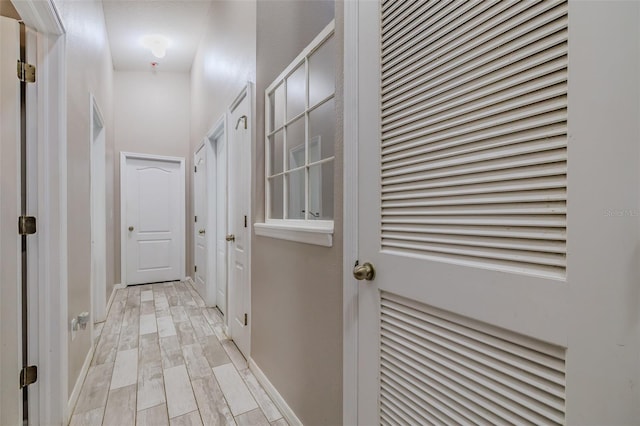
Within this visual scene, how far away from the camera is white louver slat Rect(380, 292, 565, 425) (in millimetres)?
526

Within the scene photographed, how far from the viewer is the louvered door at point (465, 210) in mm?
514

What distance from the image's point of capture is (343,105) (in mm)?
1071

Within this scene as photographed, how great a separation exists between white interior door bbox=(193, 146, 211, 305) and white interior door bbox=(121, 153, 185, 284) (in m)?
0.56

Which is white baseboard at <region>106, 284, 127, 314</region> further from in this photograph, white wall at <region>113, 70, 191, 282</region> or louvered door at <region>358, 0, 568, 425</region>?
louvered door at <region>358, 0, 568, 425</region>

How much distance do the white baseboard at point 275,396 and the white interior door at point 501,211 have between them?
800 mm

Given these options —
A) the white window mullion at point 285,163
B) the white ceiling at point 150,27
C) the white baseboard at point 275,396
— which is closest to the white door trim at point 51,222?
the white baseboard at point 275,396

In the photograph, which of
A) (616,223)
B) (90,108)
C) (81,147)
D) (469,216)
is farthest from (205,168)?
(616,223)

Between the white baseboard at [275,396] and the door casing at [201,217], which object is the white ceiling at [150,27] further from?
the white baseboard at [275,396]

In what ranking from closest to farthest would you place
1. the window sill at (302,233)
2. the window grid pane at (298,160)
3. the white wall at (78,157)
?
the window sill at (302,233), the window grid pane at (298,160), the white wall at (78,157)

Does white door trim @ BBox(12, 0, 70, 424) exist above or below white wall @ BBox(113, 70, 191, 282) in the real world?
below

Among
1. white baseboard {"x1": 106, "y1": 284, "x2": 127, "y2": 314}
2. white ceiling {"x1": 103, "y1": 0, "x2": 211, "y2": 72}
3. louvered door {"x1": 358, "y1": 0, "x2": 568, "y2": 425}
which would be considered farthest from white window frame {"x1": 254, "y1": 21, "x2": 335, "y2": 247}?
white baseboard {"x1": 106, "y1": 284, "x2": 127, "y2": 314}

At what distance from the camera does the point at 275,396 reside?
172 cm

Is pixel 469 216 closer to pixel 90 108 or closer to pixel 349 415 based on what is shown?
pixel 349 415

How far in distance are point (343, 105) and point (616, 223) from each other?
83 centimetres
